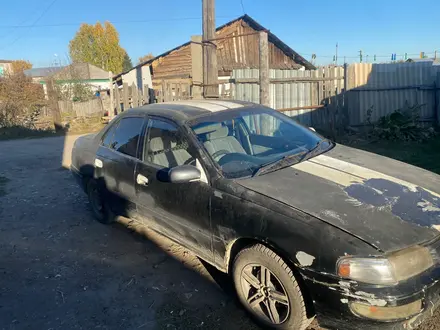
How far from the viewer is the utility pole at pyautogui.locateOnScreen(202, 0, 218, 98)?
678cm

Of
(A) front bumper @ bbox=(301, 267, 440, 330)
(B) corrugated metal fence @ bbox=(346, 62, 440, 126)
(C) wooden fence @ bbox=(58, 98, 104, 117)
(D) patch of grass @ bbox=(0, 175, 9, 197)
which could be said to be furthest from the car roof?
(C) wooden fence @ bbox=(58, 98, 104, 117)

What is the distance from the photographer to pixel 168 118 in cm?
366

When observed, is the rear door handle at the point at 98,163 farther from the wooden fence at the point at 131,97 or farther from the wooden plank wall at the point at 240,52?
the wooden plank wall at the point at 240,52

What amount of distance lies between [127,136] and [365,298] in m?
3.00

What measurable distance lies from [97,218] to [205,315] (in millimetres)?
2611

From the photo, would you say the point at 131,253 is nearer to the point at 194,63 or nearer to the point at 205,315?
the point at 205,315

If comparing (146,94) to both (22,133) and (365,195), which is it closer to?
(22,133)

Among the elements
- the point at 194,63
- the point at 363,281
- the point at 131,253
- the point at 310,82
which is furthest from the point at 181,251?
the point at 310,82

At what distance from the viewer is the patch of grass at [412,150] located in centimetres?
694

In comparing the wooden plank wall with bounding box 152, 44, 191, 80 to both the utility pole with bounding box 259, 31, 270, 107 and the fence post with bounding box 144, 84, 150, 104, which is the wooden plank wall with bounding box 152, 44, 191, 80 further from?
the utility pole with bounding box 259, 31, 270, 107

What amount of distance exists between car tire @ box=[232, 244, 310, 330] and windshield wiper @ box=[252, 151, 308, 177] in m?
0.68

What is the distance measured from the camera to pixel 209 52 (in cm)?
693

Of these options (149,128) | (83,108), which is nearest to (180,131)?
(149,128)

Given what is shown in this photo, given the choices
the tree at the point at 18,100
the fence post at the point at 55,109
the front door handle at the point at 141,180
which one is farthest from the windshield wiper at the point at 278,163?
the tree at the point at 18,100
